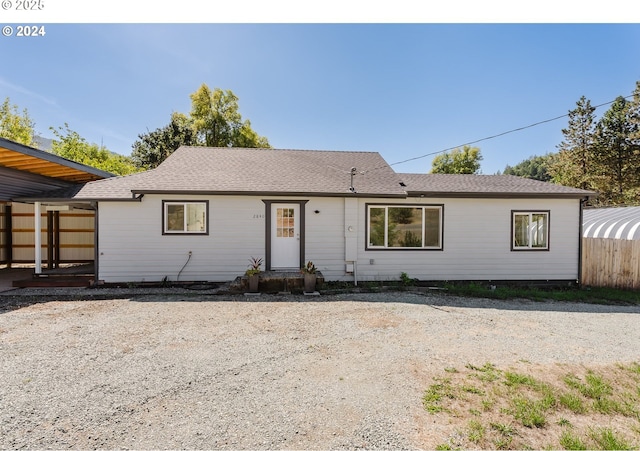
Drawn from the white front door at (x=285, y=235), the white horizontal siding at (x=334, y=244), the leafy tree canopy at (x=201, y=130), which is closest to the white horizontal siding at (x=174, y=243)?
the white horizontal siding at (x=334, y=244)

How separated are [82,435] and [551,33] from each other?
12.5 m

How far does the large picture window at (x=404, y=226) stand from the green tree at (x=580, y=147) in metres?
23.1

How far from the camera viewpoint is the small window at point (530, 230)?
8836 millimetres

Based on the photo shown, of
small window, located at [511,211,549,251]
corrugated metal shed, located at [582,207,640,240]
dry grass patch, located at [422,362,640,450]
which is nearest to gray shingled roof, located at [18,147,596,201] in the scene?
small window, located at [511,211,549,251]

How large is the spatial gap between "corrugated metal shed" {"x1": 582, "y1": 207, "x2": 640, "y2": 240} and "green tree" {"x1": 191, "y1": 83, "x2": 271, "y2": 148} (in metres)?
25.2

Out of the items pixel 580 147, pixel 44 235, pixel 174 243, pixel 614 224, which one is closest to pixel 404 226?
pixel 174 243

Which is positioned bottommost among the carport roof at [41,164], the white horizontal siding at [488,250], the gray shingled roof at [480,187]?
the white horizontal siding at [488,250]

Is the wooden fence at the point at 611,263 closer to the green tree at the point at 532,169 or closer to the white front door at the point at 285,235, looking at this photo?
the white front door at the point at 285,235

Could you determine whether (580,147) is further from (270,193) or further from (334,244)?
(270,193)

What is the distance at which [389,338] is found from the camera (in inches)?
181

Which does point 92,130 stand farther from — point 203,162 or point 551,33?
point 551,33

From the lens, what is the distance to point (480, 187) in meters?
9.07

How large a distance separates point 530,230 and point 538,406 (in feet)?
25.1

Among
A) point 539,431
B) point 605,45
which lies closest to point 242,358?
point 539,431
